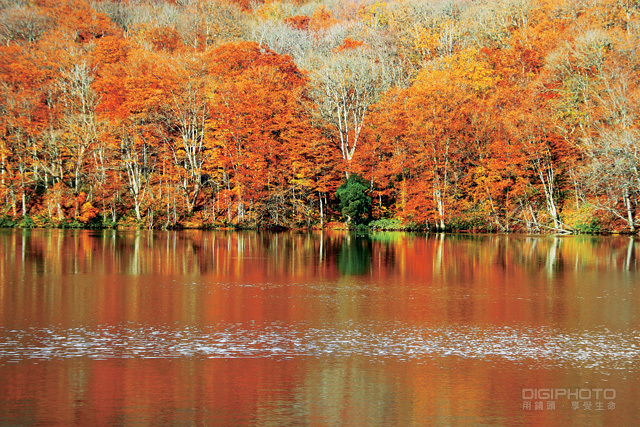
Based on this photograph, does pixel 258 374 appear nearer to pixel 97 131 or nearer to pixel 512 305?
pixel 512 305

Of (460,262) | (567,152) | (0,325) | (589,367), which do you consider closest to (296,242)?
(460,262)

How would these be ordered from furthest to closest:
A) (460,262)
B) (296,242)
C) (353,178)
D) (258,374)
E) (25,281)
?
(353,178) < (296,242) < (460,262) < (25,281) < (258,374)

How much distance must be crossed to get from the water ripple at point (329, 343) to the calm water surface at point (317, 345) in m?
0.04

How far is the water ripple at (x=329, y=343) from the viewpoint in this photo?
36.1 ft

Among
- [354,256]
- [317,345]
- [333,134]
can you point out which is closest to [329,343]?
[317,345]

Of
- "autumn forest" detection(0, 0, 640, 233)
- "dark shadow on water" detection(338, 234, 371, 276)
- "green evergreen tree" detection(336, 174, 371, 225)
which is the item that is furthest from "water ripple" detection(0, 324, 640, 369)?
"green evergreen tree" detection(336, 174, 371, 225)

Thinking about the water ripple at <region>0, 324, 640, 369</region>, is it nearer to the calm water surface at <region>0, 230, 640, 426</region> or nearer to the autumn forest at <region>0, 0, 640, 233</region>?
the calm water surface at <region>0, 230, 640, 426</region>

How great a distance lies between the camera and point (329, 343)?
38.9ft

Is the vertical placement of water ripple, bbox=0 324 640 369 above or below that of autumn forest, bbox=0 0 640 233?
below

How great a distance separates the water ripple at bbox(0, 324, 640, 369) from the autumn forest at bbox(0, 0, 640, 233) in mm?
30482

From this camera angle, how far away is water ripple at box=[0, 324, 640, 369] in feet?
36.1

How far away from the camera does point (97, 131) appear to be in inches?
2048

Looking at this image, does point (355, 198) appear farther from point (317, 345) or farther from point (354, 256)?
point (317, 345)

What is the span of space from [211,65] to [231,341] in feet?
150
